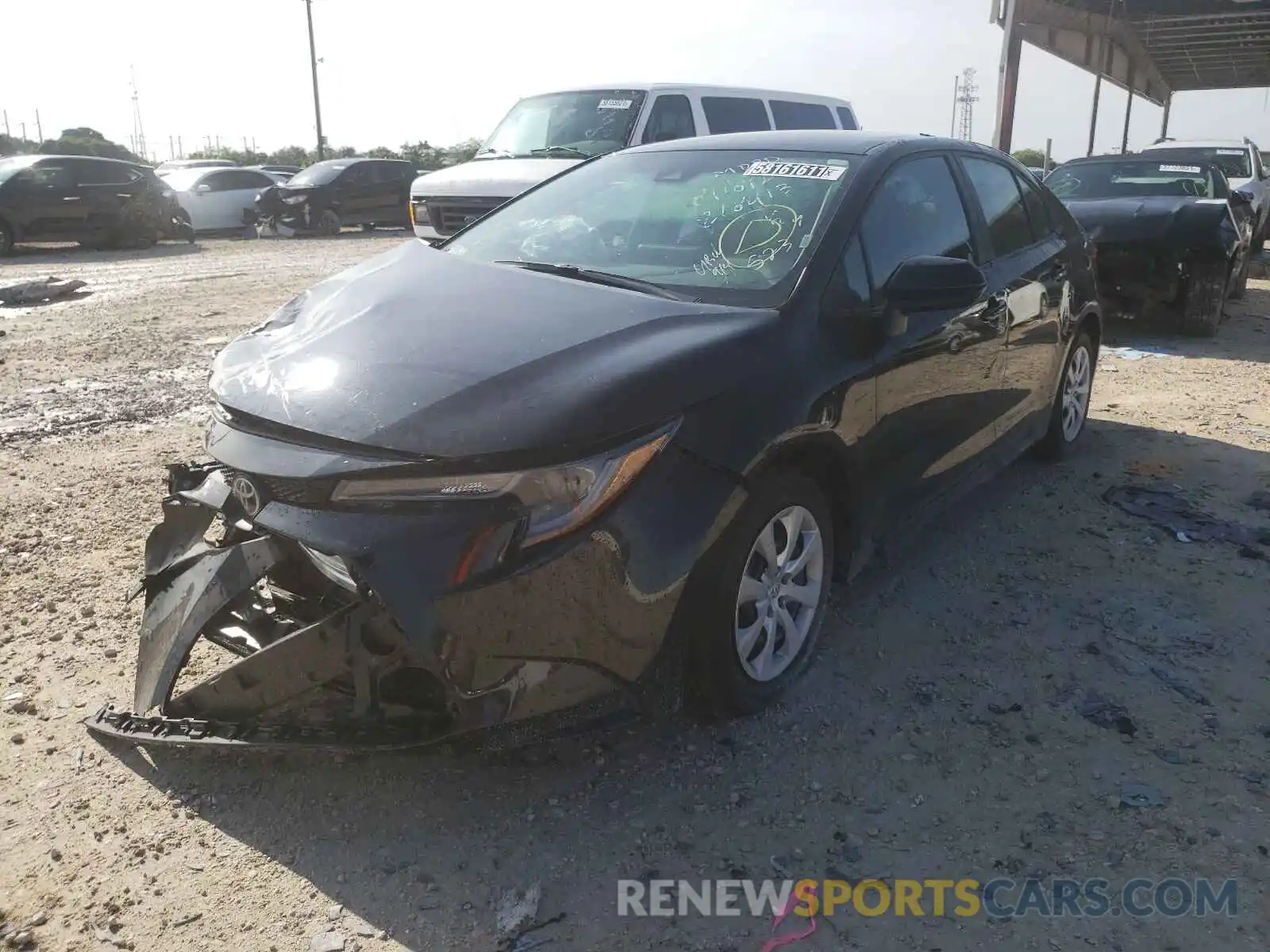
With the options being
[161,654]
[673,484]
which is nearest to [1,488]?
[161,654]

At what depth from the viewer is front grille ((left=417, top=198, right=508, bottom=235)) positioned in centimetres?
1016

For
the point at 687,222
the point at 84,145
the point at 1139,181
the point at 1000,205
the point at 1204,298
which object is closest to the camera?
the point at 687,222

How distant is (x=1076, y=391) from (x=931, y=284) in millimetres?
2799

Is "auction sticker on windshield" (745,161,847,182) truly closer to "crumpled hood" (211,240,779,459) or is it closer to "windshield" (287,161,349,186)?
"crumpled hood" (211,240,779,459)

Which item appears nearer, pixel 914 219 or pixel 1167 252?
pixel 914 219

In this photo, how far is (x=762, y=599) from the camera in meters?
3.02

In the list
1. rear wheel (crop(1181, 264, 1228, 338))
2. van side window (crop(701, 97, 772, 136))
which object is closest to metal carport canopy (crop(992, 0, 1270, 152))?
van side window (crop(701, 97, 772, 136))

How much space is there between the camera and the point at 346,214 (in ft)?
66.5

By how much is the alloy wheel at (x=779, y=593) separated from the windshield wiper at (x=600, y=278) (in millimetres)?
765

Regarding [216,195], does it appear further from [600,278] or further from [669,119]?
[600,278]

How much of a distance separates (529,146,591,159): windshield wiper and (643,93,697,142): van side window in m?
0.61

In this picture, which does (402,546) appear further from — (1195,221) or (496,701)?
(1195,221)

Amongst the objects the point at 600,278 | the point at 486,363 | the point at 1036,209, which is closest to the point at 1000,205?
the point at 1036,209

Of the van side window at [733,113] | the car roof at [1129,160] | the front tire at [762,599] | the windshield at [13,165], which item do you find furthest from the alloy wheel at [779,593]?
the windshield at [13,165]
